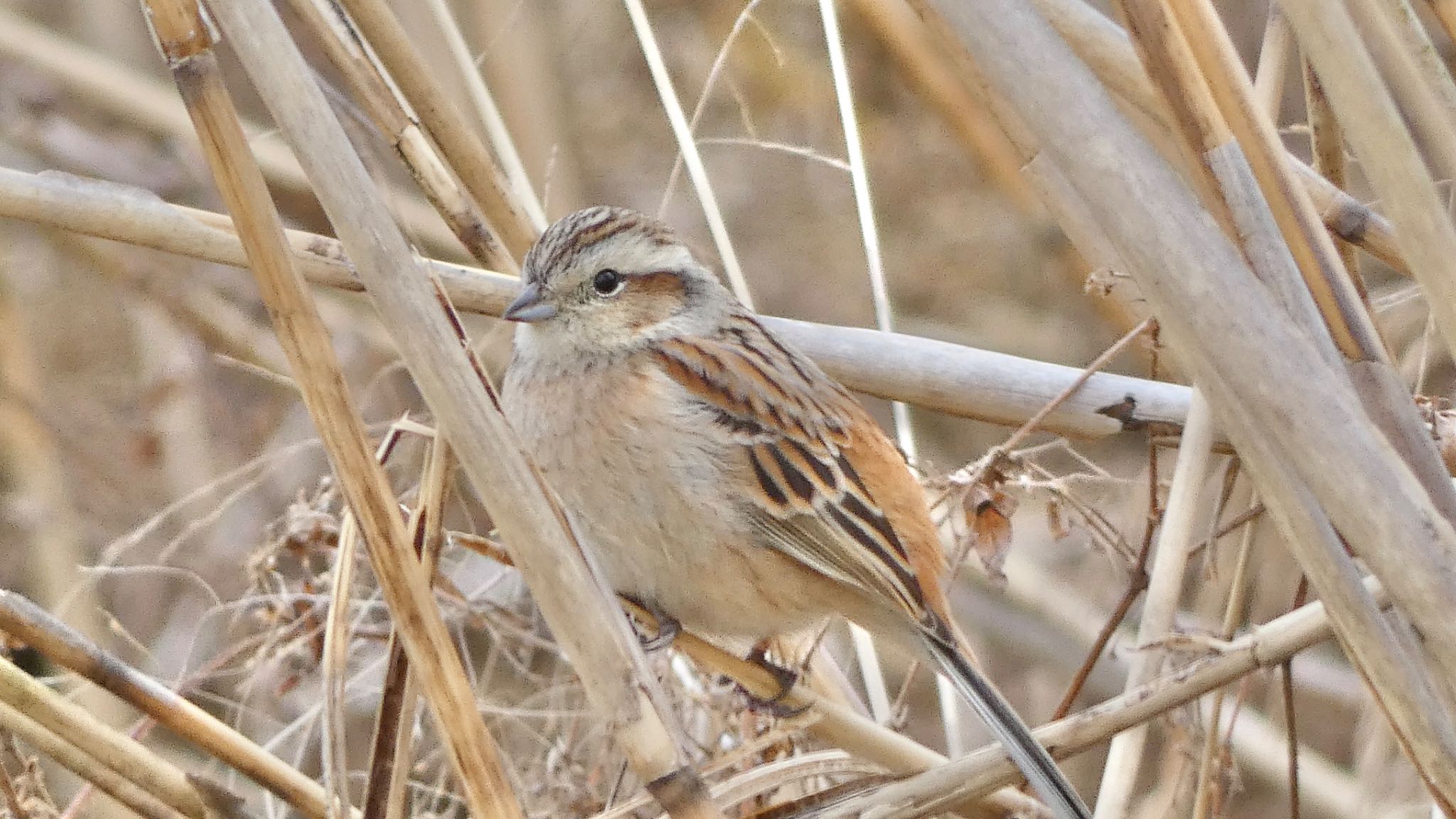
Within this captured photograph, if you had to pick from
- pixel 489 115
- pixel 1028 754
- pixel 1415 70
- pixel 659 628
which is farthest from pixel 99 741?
pixel 1415 70

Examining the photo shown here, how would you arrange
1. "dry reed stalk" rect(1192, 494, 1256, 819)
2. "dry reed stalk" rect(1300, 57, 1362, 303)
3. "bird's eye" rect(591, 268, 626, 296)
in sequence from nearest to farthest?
"dry reed stalk" rect(1192, 494, 1256, 819) < "dry reed stalk" rect(1300, 57, 1362, 303) < "bird's eye" rect(591, 268, 626, 296)

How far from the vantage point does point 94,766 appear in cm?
206

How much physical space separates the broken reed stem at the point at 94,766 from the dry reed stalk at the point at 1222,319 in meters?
1.46

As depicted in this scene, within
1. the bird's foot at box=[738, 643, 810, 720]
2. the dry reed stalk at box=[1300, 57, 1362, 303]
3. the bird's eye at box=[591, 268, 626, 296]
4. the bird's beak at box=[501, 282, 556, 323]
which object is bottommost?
the bird's foot at box=[738, 643, 810, 720]

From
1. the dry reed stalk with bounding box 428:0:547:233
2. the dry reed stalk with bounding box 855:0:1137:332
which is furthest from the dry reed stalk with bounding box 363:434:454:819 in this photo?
the dry reed stalk with bounding box 855:0:1137:332

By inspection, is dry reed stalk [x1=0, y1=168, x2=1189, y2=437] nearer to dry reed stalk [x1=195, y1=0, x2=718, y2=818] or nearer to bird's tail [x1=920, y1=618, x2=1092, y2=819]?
bird's tail [x1=920, y1=618, x2=1092, y2=819]

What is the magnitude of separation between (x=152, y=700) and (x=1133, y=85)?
1.80 m

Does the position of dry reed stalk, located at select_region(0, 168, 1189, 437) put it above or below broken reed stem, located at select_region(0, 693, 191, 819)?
above

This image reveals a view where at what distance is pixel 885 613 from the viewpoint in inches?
111

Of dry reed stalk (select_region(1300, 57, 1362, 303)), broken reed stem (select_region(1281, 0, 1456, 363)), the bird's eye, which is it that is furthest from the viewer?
the bird's eye

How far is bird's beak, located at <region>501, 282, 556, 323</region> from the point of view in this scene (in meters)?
2.67

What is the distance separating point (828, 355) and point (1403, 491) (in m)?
1.27

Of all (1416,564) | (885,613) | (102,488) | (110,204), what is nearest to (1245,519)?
(885,613)

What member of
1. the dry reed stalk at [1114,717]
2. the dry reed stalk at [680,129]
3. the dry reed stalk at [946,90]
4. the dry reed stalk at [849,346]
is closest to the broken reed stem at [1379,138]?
the dry reed stalk at [1114,717]
